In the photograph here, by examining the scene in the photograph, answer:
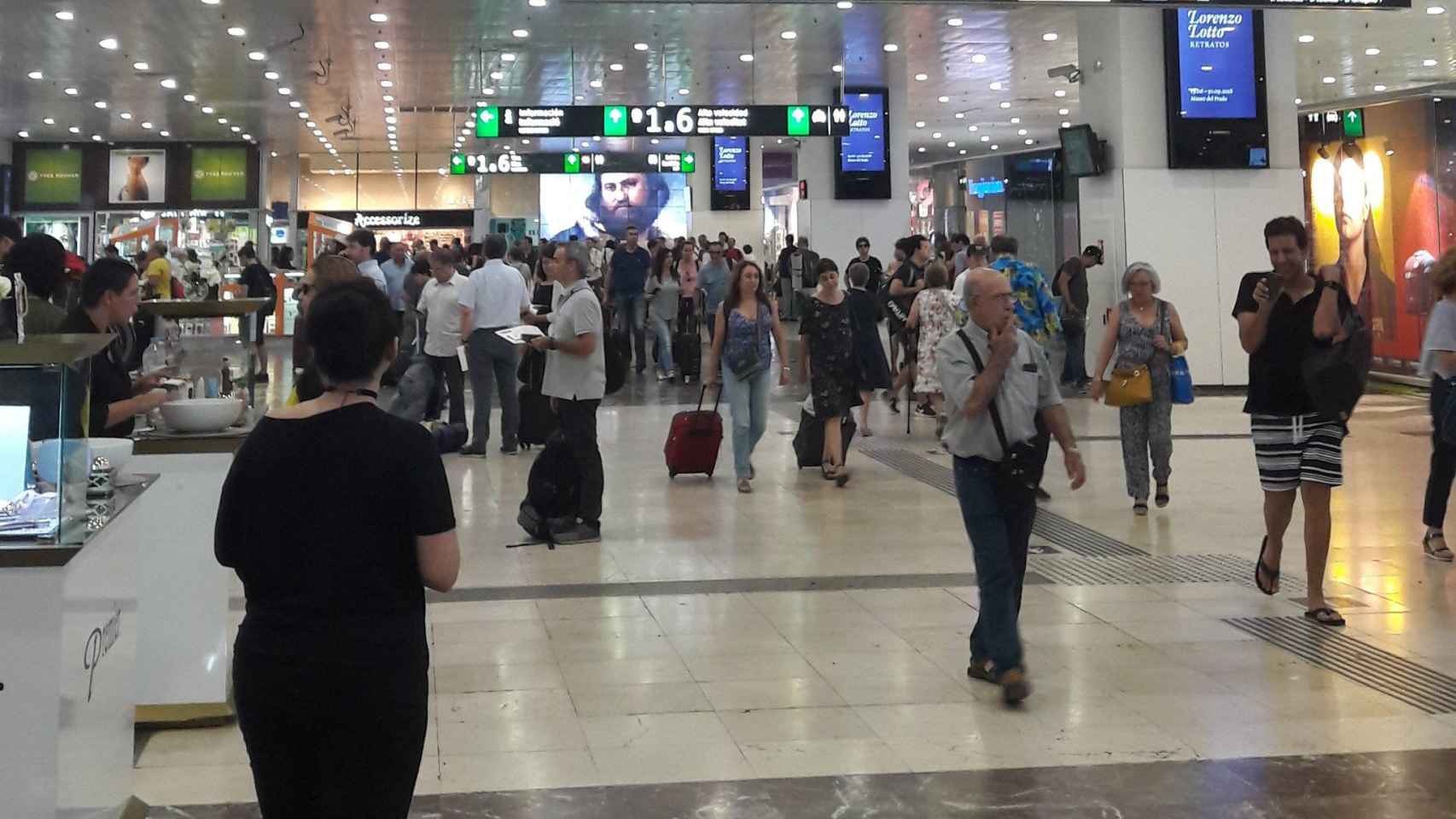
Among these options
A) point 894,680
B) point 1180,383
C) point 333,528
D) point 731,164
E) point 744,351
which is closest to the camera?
point 333,528

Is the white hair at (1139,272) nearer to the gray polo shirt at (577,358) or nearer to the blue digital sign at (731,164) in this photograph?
the gray polo shirt at (577,358)

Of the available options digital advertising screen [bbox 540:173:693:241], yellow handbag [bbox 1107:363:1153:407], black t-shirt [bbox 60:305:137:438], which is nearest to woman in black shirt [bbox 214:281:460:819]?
black t-shirt [bbox 60:305:137:438]

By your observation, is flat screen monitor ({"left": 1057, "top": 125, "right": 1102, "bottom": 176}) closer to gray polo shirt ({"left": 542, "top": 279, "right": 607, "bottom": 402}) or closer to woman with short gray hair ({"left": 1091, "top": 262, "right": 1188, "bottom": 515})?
woman with short gray hair ({"left": 1091, "top": 262, "right": 1188, "bottom": 515})

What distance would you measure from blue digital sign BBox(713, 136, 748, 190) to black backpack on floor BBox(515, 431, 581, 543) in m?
26.5

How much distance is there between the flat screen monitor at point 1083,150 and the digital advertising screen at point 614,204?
72.4ft

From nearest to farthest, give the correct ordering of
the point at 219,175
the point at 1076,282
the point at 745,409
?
the point at 745,409, the point at 1076,282, the point at 219,175

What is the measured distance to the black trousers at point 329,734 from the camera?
265 cm

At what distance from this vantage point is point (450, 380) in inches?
476

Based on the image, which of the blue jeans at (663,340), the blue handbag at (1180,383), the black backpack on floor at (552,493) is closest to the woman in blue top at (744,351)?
the black backpack on floor at (552,493)

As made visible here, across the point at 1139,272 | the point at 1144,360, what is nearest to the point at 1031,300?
the point at 1139,272

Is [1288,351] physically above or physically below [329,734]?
above

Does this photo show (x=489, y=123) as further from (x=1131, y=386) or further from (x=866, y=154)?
(x=1131, y=386)

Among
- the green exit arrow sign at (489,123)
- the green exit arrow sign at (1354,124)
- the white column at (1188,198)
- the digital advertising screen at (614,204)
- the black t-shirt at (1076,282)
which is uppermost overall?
the digital advertising screen at (614,204)

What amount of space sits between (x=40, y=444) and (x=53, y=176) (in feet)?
106
